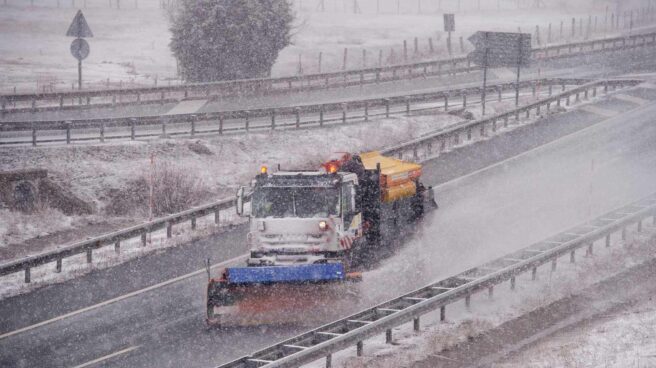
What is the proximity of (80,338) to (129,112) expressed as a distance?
2682 cm

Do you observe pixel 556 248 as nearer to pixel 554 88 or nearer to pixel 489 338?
pixel 489 338

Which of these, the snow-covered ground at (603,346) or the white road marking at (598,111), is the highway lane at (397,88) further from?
the snow-covered ground at (603,346)

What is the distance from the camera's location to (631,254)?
72.1 ft

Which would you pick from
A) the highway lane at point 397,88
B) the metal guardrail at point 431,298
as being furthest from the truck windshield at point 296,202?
the highway lane at point 397,88

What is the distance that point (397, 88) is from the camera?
50.1 meters

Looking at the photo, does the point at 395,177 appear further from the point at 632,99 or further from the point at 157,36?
the point at 157,36

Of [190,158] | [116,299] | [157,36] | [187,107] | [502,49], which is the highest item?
[502,49]

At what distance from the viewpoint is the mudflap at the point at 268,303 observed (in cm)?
1758

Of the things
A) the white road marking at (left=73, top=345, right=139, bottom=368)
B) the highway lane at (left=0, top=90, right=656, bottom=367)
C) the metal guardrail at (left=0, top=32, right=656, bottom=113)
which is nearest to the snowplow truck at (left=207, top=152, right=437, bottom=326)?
the highway lane at (left=0, top=90, right=656, bottom=367)

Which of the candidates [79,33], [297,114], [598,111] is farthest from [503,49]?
[79,33]

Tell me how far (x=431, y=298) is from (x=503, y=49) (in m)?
25.2

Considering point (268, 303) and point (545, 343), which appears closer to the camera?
point (545, 343)

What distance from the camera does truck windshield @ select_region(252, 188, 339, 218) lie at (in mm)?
19234

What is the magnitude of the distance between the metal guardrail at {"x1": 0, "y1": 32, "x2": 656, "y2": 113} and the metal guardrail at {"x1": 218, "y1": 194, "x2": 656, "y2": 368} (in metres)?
26.3
